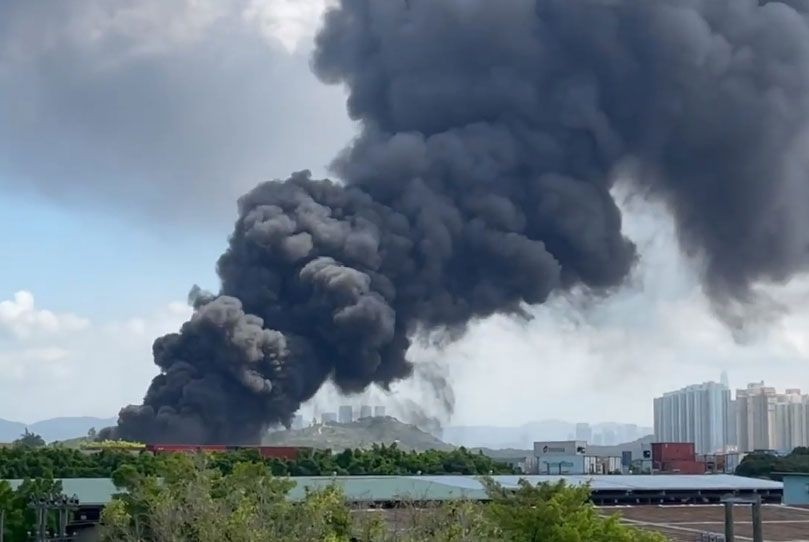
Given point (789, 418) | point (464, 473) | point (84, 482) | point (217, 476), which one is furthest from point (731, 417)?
point (217, 476)

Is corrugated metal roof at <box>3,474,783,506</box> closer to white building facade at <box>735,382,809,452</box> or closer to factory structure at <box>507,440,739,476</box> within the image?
factory structure at <box>507,440,739,476</box>

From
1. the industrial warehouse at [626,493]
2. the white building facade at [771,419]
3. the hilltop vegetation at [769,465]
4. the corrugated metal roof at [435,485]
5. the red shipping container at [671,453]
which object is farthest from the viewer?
the white building facade at [771,419]

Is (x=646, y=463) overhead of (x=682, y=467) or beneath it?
overhead

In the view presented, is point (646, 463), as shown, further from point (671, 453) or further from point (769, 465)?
point (769, 465)

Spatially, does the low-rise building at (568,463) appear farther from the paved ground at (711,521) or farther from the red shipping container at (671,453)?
the paved ground at (711,521)

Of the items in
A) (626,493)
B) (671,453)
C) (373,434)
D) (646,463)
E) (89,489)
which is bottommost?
(89,489)

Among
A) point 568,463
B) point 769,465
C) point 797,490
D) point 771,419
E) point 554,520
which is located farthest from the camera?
point 771,419

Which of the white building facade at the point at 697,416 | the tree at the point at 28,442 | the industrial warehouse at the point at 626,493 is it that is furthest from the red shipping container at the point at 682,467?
the white building facade at the point at 697,416

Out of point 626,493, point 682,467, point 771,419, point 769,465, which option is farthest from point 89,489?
point 771,419
